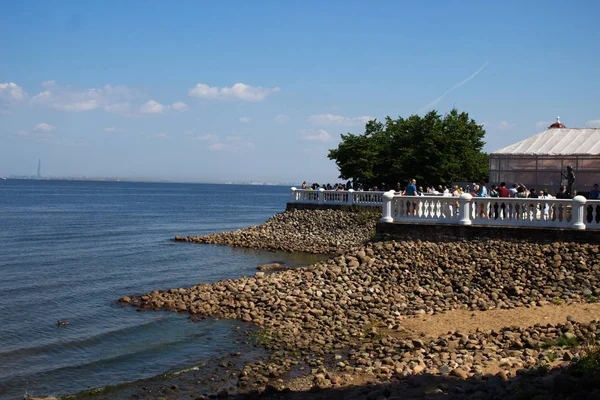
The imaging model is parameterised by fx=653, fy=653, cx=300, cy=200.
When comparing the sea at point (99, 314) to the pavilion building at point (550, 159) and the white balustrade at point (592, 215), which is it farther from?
the white balustrade at point (592, 215)

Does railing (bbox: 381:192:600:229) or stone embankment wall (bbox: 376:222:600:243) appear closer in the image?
stone embankment wall (bbox: 376:222:600:243)

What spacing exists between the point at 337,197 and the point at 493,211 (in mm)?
18565

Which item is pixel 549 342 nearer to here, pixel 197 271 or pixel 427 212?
pixel 427 212

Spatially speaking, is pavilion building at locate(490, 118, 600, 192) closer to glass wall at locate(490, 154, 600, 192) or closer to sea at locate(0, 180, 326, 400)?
glass wall at locate(490, 154, 600, 192)

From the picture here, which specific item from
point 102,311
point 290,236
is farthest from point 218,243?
point 102,311

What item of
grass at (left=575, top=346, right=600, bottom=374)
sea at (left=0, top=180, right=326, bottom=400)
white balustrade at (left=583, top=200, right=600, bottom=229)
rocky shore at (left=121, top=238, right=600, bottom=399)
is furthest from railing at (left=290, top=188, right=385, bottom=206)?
grass at (left=575, top=346, right=600, bottom=374)

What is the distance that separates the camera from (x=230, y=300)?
65.8ft

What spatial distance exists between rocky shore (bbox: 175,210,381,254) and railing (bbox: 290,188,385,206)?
663 mm

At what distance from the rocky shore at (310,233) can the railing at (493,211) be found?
12057 mm

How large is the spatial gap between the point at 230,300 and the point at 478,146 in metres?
35.5

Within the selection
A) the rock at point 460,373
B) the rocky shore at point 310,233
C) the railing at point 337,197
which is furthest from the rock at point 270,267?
the rock at point 460,373

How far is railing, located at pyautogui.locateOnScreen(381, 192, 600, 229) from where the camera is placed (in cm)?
1870

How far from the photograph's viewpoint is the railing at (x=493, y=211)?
18.7 metres

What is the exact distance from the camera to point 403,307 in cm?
1805
